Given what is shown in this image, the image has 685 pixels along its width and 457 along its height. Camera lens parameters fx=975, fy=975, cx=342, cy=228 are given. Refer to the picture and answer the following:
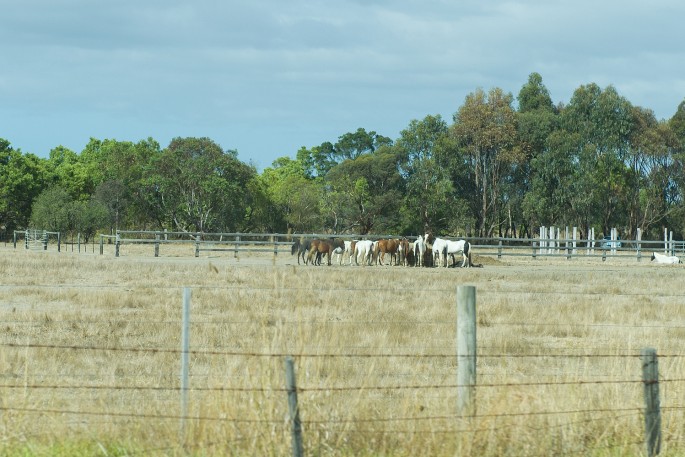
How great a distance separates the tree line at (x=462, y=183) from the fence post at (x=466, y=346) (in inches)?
2335

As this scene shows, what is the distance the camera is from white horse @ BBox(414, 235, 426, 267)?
38969 millimetres

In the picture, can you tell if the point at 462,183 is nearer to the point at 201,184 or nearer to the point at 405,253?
the point at 201,184

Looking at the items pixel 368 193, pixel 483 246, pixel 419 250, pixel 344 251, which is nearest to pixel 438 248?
pixel 419 250

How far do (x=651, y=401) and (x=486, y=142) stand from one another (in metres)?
61.9

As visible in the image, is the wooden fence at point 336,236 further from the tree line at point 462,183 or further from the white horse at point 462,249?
the tree line at point 462,183

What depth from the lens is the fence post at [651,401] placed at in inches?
258

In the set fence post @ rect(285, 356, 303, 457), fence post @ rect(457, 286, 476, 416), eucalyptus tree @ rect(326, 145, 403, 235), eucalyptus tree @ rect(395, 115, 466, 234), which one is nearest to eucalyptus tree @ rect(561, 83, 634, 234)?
eucalyptus tree @ rect(395, 115, 466, 234)

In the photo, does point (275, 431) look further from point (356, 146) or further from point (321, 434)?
point (356, 146)

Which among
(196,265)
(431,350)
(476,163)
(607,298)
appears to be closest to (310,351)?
(431,350)

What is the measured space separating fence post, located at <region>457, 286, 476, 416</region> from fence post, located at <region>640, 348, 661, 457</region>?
119 cm

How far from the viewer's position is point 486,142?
222 ft

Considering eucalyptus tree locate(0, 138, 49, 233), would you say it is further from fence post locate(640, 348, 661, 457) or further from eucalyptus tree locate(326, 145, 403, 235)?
fence post locate(640, 348, 661, 457)

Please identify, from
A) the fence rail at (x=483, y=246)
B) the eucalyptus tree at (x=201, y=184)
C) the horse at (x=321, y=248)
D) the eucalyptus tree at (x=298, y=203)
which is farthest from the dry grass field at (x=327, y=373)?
the eucalyptus tree at (x=298, y=203)

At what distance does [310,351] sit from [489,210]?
219 feet
